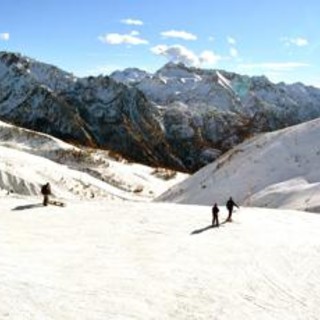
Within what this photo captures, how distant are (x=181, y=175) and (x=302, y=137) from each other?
11244 cm

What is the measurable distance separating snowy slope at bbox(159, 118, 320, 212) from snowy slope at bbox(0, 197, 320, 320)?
41.7 ft

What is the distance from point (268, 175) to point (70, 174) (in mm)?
66186

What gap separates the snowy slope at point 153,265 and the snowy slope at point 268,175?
1272 centimetres

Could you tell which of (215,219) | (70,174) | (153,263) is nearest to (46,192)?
(215,219)

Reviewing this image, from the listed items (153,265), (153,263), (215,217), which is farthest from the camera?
(215,217)

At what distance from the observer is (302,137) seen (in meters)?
74.1

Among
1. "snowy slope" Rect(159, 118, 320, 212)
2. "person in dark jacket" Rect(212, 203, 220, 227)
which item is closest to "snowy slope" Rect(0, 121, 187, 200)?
"snowy slope" Rect(159, 118, 320, 212)

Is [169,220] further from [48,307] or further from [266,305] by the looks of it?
[48,307]

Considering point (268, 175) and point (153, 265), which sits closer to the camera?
point (153, 265)

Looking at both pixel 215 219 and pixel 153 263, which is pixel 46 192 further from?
pixel 153 263

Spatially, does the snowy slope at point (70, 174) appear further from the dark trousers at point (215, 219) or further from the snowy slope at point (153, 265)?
the dark trousers at point (215, 219)

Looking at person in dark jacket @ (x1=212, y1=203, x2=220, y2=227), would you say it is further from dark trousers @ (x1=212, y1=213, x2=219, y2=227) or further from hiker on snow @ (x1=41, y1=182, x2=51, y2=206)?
hiker on snow @ (x1=41, y1=182, x2=51, y2=206)

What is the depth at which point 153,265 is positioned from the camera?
91.8 ft

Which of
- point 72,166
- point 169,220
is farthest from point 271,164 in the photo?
point 72,166
